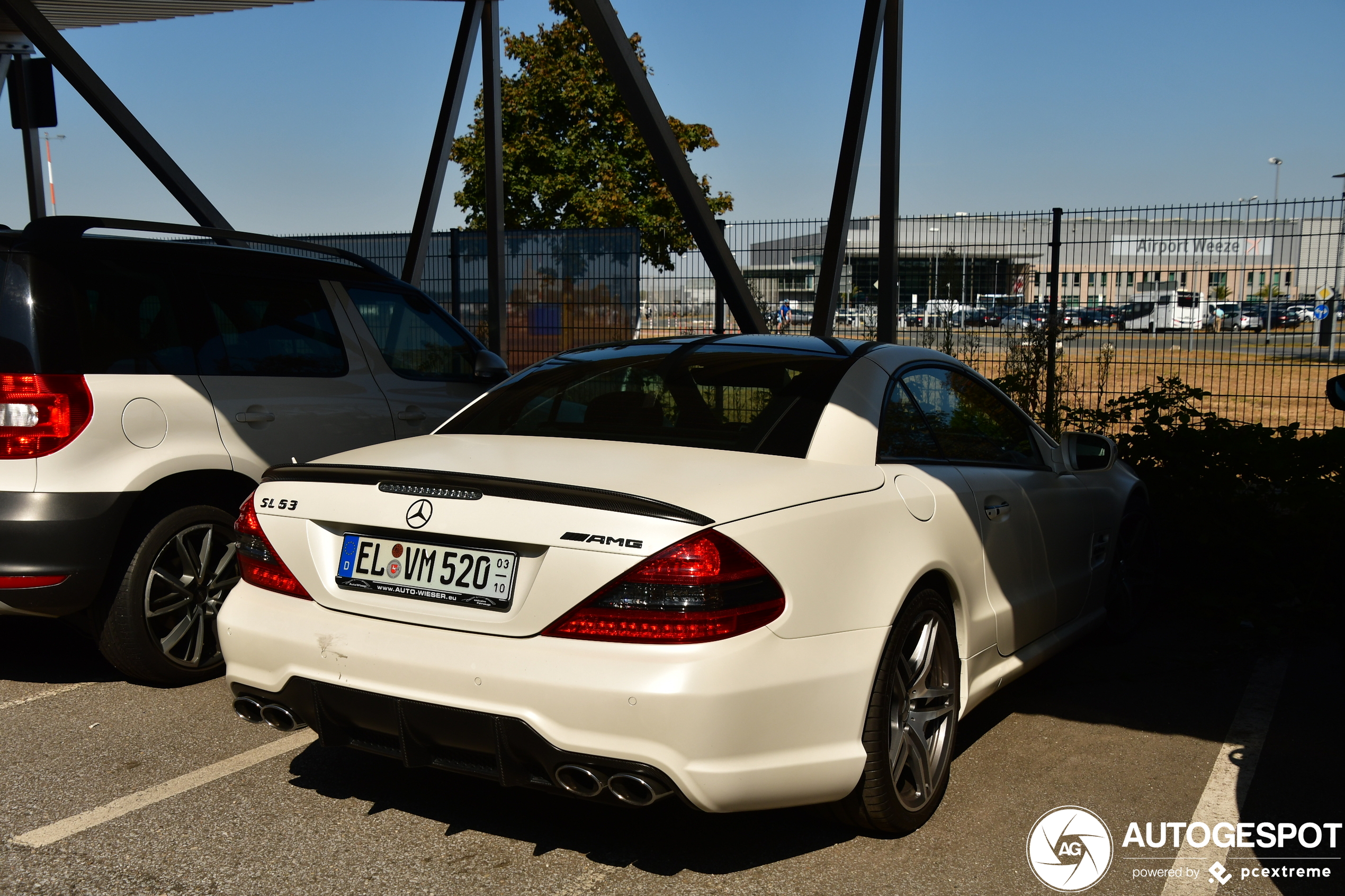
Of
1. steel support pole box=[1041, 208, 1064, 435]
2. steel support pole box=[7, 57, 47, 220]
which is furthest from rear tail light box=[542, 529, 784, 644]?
steel support pole box=[7, 57, 47, 220]

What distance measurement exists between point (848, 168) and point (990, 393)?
422cm

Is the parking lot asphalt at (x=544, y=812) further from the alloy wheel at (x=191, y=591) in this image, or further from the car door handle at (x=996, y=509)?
the car door handle at (x=996, y=509)

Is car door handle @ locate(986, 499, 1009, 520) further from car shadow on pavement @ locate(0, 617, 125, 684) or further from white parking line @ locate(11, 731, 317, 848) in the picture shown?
car shadow on pavement @ locate(0, 617, 125, 684)

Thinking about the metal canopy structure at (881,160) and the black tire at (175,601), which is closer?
the black tire at (175,601)

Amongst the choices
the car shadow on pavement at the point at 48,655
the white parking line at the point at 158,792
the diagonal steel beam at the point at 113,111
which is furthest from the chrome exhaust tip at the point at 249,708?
the diagonal steel beam at the point at 113,111

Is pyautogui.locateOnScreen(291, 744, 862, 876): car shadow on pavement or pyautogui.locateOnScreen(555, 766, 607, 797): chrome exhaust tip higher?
pyautogui.locateOnScreen(555, 766, 607, 797): chrome exhaust tip

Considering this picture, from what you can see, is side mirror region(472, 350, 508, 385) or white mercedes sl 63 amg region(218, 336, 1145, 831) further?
side mirror region(472, 350, 508, 385)

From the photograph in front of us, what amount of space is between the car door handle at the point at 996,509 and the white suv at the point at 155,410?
293 centimetres

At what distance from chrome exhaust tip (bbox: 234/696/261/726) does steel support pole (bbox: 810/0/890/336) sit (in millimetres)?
6074

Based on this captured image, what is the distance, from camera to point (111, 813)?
3439mm

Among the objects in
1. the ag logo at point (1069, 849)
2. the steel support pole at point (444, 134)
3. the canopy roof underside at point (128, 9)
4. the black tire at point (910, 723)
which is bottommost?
the ag logo at point (1069, 849)

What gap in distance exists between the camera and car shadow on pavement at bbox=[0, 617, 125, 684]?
4.89 m

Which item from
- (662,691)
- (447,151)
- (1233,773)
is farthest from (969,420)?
(447,151)

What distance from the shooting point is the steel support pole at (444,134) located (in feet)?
36.5
